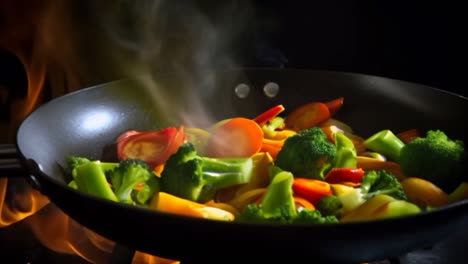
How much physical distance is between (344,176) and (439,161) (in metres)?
0.22

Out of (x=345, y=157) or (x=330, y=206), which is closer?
(x=330, y=206)

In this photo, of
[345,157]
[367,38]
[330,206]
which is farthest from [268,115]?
[367,38]

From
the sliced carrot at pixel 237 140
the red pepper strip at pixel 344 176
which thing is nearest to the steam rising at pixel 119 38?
the sliced carrot at pixel 237 140

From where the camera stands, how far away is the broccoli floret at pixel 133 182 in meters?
1.27

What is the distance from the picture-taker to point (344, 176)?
1.37 m

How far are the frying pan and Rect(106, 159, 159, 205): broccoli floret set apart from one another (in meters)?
0.13

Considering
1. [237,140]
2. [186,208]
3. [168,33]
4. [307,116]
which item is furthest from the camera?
[168,33]

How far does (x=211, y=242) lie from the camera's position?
98cm

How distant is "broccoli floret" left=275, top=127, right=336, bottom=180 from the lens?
1.36m

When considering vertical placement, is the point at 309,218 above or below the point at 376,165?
above

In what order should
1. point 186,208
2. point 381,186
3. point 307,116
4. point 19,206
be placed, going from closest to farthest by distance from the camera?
point 186,208 → point 381,186 → point 307,116 → point 19,206

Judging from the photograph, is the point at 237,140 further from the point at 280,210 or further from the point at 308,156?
the point at 280,210

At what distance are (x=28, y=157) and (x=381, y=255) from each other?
2.24ft

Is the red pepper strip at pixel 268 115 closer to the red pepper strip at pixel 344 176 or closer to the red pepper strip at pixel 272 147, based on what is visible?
the red pepper strip at pixel 272 147
